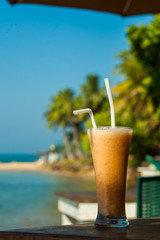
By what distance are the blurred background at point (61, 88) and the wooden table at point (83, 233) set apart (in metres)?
13.3

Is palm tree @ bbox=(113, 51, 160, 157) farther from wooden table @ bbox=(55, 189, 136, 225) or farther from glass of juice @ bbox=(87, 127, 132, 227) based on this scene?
glass of juice @ bbox=(87, 127, 132, 227)

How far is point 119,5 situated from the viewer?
8.17ft

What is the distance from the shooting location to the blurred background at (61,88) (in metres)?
19.4

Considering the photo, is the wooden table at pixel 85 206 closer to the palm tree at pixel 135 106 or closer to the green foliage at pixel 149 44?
the green foliage at pixel 149 44

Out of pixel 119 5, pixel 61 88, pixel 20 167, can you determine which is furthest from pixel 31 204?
pixel 20 167

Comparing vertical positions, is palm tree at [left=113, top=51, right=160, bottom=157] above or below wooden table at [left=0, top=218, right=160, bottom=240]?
above

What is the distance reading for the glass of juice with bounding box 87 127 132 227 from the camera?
2.87 feet

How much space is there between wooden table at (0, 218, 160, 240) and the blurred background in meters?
13.3

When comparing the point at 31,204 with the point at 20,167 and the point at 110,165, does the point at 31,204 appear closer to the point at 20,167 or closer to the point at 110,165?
the point at 110,165

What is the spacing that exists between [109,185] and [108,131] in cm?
13

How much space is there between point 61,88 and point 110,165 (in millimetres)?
36654

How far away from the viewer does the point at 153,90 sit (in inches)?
530

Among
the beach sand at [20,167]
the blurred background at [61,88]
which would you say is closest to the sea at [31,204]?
the blurred background at [61,88]

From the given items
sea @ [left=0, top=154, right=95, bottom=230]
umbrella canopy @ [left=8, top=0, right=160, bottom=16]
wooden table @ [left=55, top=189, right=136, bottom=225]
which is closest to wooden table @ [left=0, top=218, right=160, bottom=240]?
wooden table @ [left=55, top=189, right=136, bottom=225]
